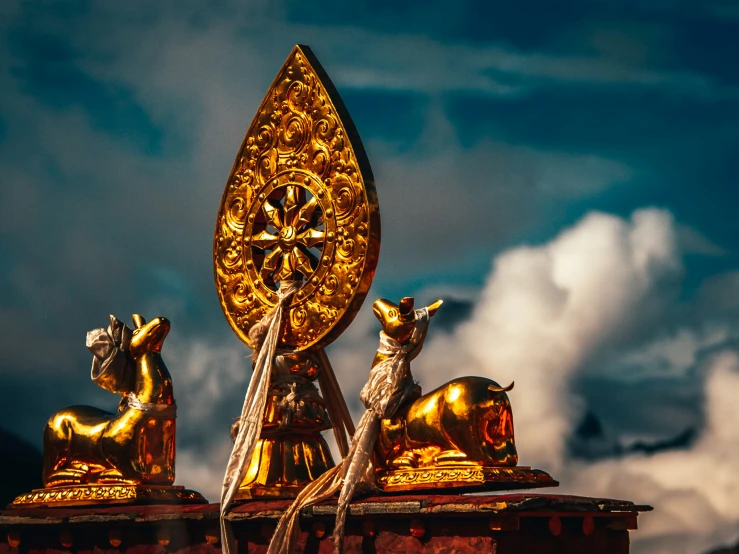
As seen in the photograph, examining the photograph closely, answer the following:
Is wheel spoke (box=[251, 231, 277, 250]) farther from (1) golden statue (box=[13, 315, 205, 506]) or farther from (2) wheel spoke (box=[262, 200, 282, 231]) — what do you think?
(1) golden statue (box=[13, 315, 205, 506])

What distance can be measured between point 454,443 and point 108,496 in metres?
1.95

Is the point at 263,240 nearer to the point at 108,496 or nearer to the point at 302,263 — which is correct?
the point at 302,263

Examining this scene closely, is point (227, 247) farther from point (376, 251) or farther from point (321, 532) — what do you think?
point (321, 532)

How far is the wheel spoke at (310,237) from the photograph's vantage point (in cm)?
690

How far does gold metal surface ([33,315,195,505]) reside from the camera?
6.98 m

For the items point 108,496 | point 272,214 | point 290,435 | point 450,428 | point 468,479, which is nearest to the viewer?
point 468,479

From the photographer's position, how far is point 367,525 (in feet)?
19.7

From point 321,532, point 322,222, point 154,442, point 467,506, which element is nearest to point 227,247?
point 322,222

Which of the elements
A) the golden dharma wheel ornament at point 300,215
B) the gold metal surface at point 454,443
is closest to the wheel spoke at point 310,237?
the golden dharma wheel ornament at point 300,215

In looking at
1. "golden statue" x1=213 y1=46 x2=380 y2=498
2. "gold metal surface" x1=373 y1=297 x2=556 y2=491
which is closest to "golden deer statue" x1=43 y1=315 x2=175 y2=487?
"golden statue" x1=213 y1=46 x2=380 y2=498

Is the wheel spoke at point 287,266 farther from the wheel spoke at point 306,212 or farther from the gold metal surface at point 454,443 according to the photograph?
the gold metal surface at point 454,443

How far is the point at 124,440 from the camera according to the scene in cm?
697

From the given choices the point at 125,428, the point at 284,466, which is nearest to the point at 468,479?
the point at 284,466

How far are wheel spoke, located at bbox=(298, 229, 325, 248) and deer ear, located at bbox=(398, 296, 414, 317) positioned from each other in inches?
26.8
